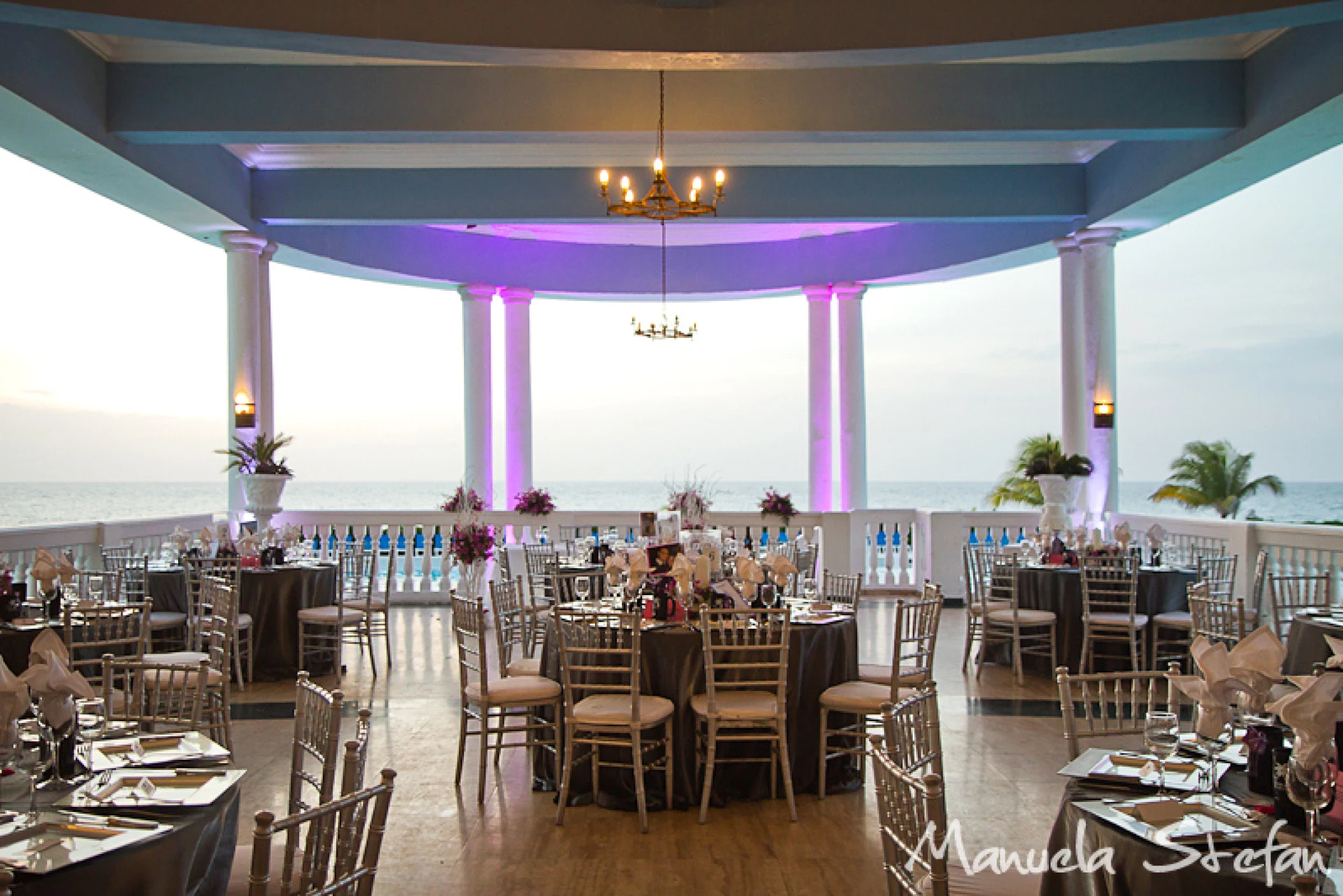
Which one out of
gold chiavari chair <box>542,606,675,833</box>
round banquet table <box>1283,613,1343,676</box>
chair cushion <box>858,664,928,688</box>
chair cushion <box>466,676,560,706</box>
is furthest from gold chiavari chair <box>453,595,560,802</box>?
round banquet table <box>1283,613,1343,676</box>

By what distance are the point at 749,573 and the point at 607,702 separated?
1.02m

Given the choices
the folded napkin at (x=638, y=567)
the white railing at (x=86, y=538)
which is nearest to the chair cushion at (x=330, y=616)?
the white railing at (x=86, y=538)

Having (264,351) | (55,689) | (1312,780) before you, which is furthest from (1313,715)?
(264,351)

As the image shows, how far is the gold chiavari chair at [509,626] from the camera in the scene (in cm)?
571

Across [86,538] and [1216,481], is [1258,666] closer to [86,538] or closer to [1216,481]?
[86,538]

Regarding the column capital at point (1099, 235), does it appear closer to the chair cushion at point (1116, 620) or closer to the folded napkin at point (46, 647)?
the chair cushion at point (1116, 620)

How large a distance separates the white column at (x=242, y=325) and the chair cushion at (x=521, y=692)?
6738 mm

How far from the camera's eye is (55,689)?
2717mm

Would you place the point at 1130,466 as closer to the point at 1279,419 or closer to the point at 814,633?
the point at 1279,419

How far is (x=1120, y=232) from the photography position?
35.3 ft

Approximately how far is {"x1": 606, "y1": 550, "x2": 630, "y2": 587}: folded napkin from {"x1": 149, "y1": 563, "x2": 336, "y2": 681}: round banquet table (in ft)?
11.2

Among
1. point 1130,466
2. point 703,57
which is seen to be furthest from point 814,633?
point 1130,466

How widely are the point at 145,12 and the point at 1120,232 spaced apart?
9.42 m

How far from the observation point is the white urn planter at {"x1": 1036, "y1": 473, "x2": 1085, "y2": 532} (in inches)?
414
